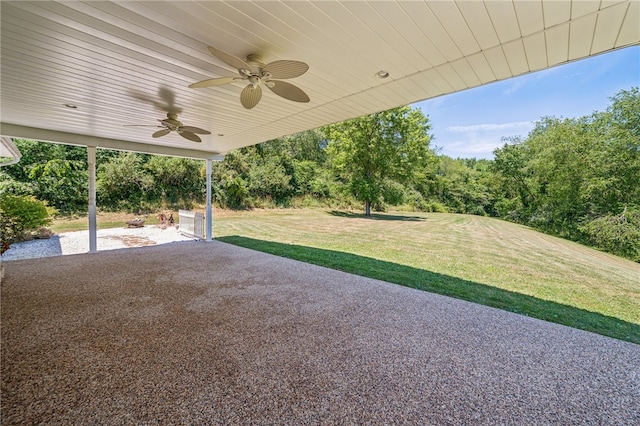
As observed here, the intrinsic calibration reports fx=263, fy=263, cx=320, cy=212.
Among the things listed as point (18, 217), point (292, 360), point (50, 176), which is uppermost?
point (50, 176)

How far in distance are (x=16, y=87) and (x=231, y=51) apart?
274 centimetres

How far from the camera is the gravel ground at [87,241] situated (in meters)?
5.74

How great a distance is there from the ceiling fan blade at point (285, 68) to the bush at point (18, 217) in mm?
7677

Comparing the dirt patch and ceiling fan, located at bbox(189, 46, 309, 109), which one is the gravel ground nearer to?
the dirt patch

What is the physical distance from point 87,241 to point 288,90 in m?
7.77

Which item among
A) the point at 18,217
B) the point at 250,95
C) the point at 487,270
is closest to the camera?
the point at 250,95

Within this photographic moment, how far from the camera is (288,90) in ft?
7.91

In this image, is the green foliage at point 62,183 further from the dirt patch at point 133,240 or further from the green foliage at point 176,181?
the dirt patch at point 133,240

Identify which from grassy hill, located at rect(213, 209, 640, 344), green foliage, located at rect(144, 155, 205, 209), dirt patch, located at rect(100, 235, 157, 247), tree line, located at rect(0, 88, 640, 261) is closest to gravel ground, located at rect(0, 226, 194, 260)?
dirt patch, located at rect(100, 235, 157, 247)

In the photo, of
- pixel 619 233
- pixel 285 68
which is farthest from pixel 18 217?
pixel 619 233

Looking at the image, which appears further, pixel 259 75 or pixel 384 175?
pixel 384 175

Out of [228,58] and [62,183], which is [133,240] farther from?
[228,58]

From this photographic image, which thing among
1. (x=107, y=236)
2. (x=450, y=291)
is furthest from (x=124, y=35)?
(x=107, y=236)

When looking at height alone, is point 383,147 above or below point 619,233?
above
